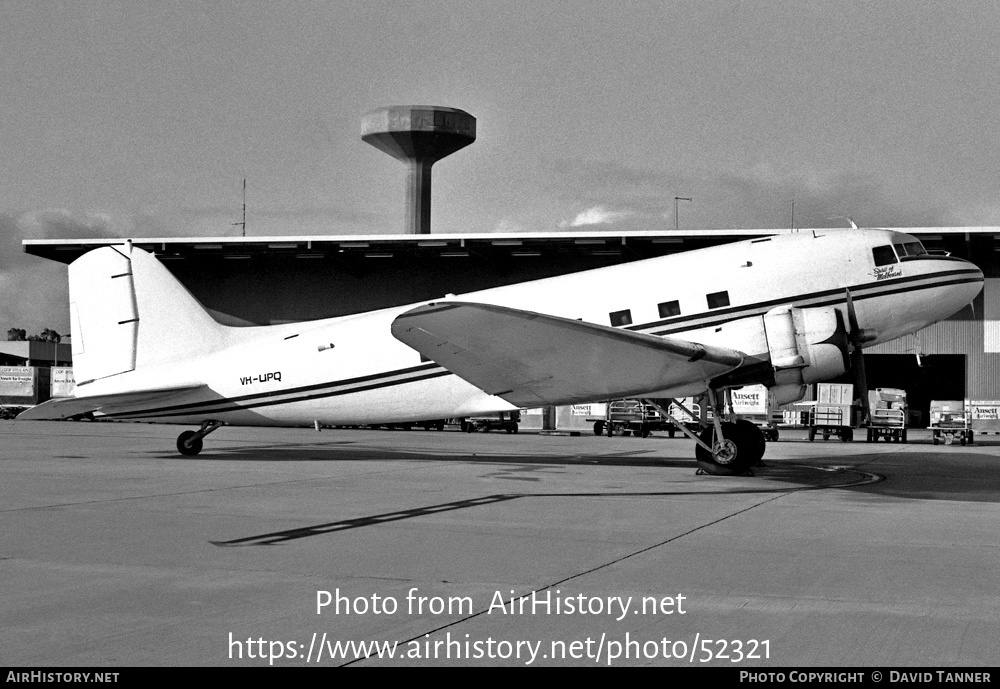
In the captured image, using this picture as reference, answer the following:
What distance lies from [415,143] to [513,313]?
279 feet

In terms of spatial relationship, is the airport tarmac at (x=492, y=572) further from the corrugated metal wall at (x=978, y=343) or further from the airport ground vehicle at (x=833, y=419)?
the corrugated metal wall at (x=978, y=343)

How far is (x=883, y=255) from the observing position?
18.9 m

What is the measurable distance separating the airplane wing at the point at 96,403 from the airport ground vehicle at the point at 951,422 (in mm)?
31363

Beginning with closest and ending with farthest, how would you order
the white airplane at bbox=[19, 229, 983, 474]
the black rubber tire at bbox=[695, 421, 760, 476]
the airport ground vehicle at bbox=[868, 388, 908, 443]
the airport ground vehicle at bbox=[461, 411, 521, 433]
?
the white airplane at bbox=[19, 229, 983, 474]
the black rubber tire at bbox=[695, 421, 760, 476]
the airport ground vehicle at bbox=[868, 388, 908, 443]
the airport ground vehicle at bbox=[461, 411, 521, 433]

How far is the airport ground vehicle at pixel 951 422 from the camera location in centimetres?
3897

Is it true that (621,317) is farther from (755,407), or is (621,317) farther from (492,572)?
(755,407)

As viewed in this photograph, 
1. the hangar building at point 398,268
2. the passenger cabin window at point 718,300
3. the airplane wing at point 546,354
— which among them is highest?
the hangar building at point 398,268

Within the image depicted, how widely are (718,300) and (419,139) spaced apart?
8168cm

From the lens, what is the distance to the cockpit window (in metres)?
18.8

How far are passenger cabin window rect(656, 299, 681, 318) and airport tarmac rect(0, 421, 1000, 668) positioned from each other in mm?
4007

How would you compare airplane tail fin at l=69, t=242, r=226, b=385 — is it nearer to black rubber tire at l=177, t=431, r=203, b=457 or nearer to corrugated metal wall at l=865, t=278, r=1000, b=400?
black rubber tire at l=177, t=431, r=203, b=457

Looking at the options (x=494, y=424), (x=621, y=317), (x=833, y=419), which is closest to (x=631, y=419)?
(x=833, y=419)

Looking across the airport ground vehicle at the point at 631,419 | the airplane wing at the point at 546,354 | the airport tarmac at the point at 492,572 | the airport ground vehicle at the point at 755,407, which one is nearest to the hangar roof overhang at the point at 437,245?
the airport ground vehicle at the point at 755,407

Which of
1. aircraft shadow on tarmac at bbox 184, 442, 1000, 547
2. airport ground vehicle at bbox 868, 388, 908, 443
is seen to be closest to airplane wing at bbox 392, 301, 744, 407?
aircraft shadow on tarmac at bbox 184, 442, 1000, 547
